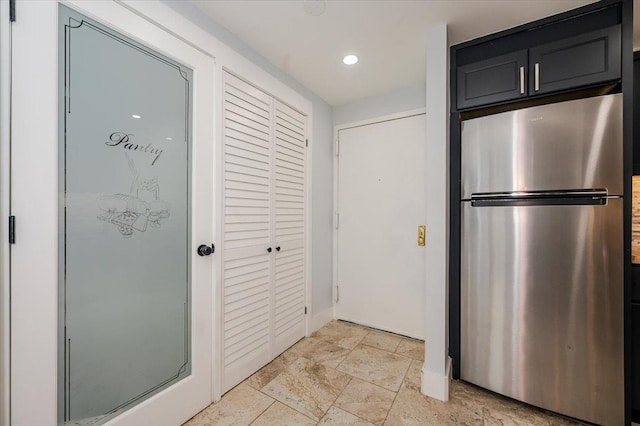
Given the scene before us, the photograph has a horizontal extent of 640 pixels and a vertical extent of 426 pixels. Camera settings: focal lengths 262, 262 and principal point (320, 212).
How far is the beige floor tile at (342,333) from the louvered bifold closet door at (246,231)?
0.66m

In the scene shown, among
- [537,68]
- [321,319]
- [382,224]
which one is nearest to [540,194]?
[537,68]

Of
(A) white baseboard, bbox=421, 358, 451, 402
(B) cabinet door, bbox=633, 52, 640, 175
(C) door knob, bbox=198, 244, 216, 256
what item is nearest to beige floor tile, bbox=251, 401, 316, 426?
(A) white baseboard, bbox=421, 358, 451, 402

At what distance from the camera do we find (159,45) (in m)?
1.36

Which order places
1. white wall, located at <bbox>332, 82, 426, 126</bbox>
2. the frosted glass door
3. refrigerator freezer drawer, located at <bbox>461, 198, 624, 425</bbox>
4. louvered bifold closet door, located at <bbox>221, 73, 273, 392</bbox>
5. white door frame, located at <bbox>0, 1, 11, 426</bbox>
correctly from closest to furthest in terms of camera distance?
white door frame, located at <bbox>0, 1, 11, 426</bbox> → the frosted glass door → refrigerator freezer drawer, located at <bbox>461, 198, 624, 425</bbox> → louvered bifold closet door, located at <bbox>221, 73, 273, 392</bbox> → white wall, located at <bbox>332, 82, 426, 126</bbox>

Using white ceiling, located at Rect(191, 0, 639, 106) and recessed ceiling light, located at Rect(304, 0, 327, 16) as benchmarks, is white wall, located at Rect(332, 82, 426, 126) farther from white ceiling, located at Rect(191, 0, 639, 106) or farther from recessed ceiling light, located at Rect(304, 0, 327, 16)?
recessed ceiling light, located at Rect(304, 0, 327, 16)

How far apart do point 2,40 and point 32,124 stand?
0.28 metres

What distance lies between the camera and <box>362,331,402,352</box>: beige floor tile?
2361 mm

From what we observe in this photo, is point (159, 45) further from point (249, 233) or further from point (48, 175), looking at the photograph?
point (249, 233)

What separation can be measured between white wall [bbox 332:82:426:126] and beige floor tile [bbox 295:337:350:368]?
7.39 ft

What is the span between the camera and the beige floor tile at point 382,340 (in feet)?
7.75

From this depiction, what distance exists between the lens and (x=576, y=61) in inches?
59.1

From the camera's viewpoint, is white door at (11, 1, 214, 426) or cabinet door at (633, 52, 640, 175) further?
cabinet door at (633, 52, 640, 175)

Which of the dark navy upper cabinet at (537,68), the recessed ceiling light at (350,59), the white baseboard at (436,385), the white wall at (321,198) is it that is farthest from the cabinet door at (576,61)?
the white baseboard at (436,385)

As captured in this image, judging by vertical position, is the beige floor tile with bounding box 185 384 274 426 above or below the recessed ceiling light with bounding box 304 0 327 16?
below
